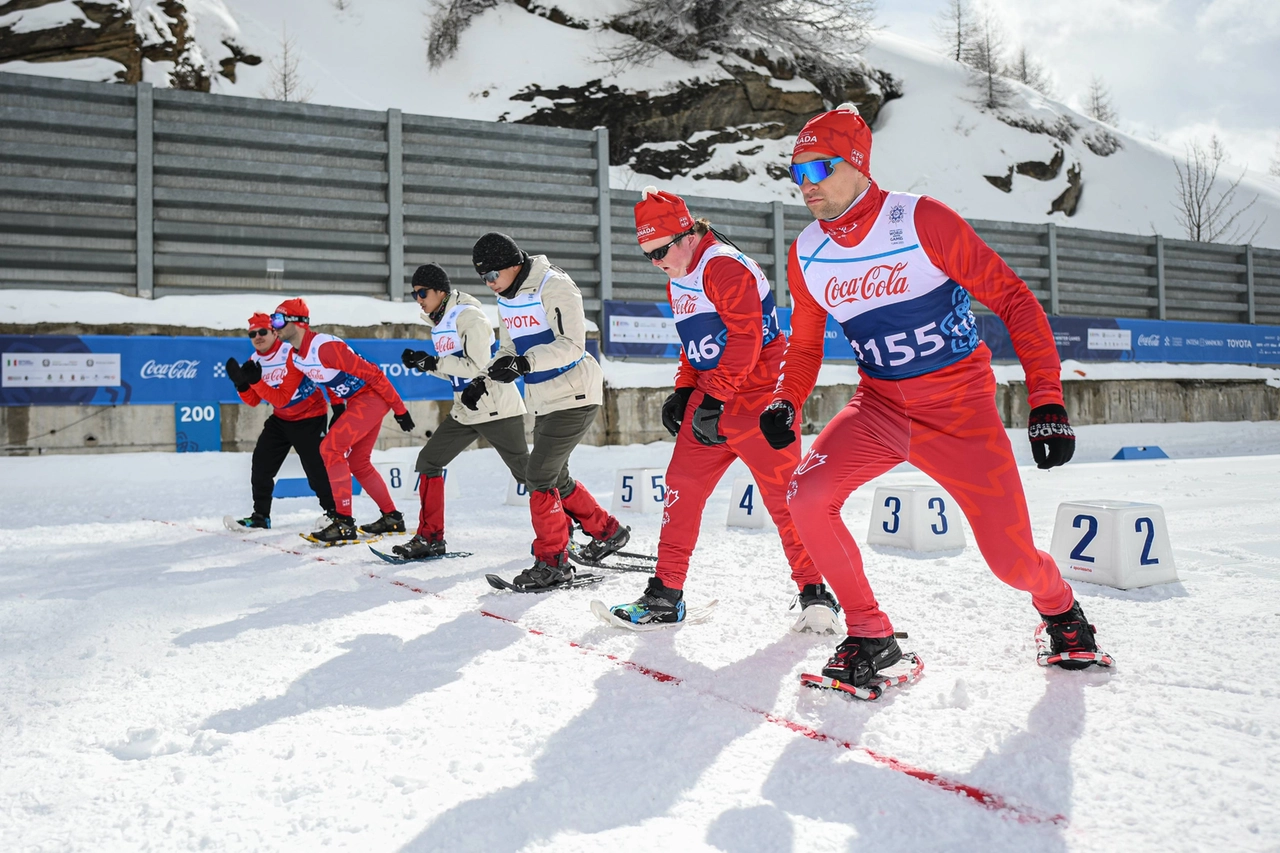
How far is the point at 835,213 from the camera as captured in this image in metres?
2.72

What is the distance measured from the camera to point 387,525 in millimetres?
6352

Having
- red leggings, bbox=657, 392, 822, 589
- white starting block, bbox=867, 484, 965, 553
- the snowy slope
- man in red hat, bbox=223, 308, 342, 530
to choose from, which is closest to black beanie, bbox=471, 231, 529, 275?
red leggings, bbox=657, 392, 822, 589

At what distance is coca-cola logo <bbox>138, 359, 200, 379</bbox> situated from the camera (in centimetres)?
1045

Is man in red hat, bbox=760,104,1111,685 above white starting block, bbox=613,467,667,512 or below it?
above

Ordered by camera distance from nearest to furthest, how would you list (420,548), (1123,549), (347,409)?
(1123,549), (420,548), (347,409)

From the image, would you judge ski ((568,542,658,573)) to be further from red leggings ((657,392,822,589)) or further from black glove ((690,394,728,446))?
black glove ((690,394,728,446))

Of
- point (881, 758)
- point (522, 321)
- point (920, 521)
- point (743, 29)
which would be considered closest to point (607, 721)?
point (881, 758)

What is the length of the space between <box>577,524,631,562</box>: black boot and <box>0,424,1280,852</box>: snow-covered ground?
0.53 m

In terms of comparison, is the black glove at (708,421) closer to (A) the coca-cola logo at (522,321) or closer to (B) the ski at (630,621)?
(B) the ski at (630,621)

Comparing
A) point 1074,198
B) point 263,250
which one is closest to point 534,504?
point 263,250

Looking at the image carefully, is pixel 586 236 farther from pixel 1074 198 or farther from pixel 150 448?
pixel 1074 198

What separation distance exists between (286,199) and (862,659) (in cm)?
1171

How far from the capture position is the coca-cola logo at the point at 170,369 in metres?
10.5

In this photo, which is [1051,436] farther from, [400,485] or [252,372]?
[400,485]
